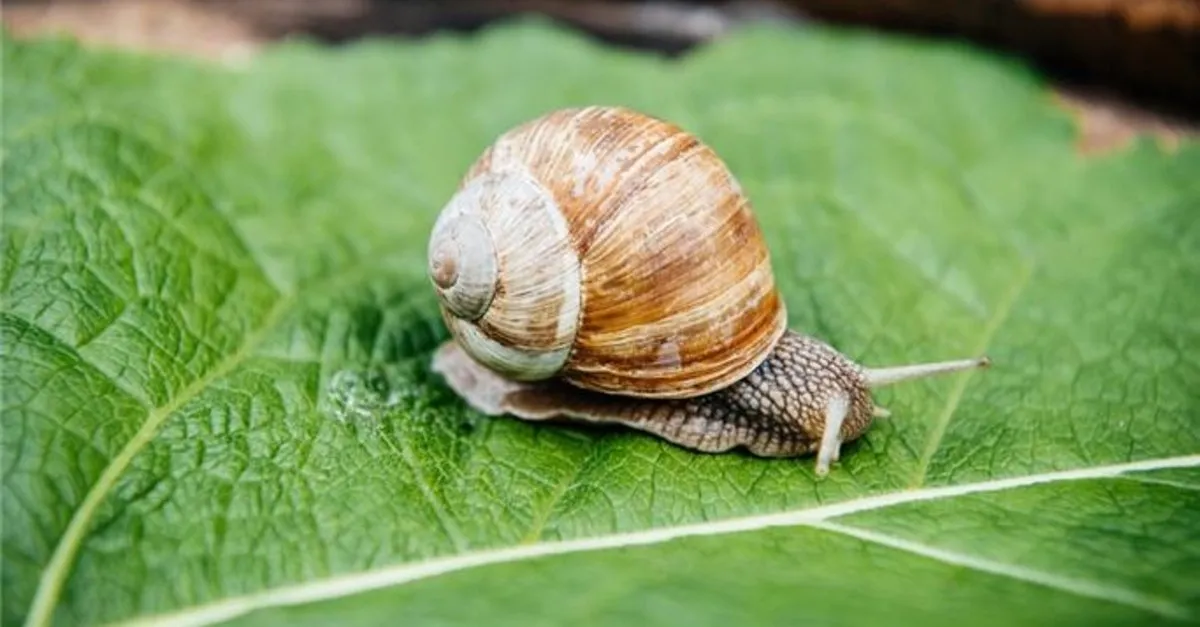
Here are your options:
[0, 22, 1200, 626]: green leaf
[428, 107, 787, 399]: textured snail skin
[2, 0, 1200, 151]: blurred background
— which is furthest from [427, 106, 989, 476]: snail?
[2, 0, 1200, 151]: blurred background

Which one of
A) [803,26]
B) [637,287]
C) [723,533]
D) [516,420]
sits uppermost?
[803,26]

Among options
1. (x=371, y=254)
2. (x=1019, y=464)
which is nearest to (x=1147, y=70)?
(x=1019, y=464)

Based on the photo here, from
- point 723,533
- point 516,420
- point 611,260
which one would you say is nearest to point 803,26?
point 611,260

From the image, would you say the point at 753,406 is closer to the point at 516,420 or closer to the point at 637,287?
the point at 637,287

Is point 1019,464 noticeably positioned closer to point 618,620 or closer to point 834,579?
point 834,579

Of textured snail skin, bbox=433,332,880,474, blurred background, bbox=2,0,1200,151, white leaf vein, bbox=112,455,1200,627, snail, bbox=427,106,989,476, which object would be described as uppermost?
blurred background, bbox=2,0,1200,151

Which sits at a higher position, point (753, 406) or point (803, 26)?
point (803, 26)

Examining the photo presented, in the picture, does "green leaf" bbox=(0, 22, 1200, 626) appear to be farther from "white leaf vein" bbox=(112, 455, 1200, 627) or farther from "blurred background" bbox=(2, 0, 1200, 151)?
"blurred background" bbox=(2, 0, 1200, 151)
